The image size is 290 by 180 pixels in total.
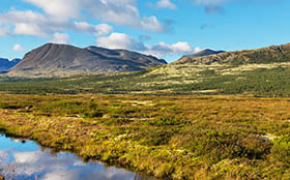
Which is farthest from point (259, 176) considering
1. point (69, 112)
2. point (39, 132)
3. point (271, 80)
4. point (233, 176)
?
point (271, 80)

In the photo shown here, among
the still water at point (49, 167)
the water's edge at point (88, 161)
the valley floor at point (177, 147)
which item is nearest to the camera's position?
the valley floor at point (177, 147)

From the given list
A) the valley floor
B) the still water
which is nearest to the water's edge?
the still water

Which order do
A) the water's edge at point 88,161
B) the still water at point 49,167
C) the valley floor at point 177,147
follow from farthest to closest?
the water's edge at point 88,161 < the still water at point 49,167 < the valley floor at point 177,147

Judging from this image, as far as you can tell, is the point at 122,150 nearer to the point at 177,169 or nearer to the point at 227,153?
the point at 177,169

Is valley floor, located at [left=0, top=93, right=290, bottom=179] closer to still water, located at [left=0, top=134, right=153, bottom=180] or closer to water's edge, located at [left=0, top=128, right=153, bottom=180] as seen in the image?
water's edge, located at [left=0, top=128, right=153, bottom=180]

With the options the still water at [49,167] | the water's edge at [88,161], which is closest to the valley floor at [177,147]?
the water's edge at [88,161]

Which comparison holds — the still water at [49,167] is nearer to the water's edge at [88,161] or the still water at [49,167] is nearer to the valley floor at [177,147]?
the water's edge at [88,161]

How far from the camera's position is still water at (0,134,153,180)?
16.0 metres

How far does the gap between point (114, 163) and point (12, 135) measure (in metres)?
14.9

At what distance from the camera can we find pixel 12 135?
2783 centimetres

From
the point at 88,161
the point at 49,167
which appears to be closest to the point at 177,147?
the point at 88,161

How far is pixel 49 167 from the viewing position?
58.2 feet

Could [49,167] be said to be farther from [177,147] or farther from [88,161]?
[177,147]

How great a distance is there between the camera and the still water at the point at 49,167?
52.6 feet
